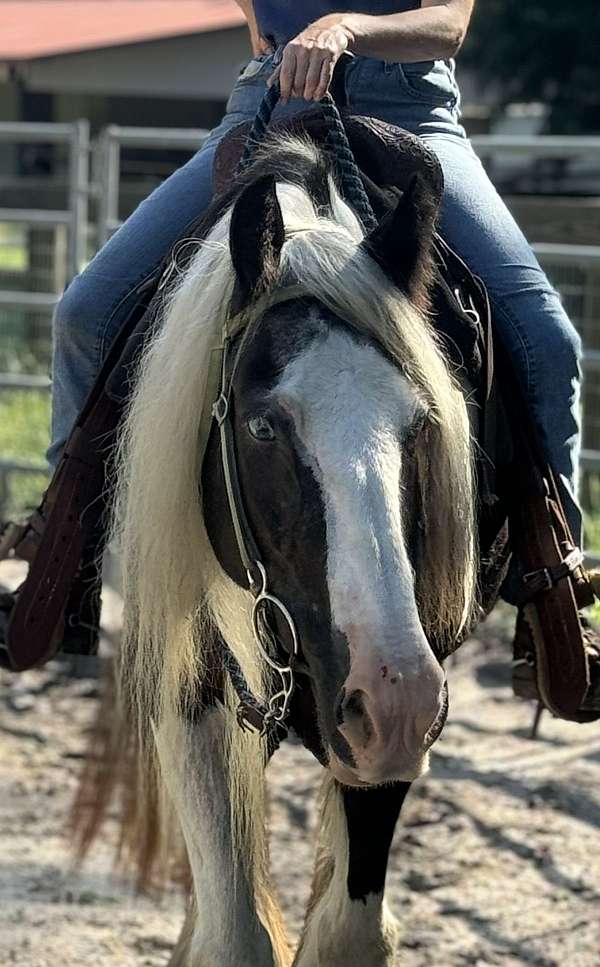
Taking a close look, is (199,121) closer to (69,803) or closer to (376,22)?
(69,803)

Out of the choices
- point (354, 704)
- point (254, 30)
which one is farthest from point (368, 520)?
point (254, 30)

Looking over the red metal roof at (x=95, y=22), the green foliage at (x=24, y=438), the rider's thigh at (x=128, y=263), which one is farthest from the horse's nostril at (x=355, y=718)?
the red metal roof at (x=95, y=22)

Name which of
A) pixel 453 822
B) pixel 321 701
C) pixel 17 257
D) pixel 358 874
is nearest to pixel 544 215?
pixel 453 822

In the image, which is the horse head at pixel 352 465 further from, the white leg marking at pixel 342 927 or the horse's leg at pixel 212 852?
the white leg marking at pixel 342 927

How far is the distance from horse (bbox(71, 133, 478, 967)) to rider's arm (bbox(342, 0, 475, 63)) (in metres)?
0.22

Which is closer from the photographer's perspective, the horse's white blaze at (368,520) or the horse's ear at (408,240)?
the horse's white blaze at (368,520)

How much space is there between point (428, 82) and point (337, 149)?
1.55 feet

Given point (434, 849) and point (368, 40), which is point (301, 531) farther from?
point (434, 849)

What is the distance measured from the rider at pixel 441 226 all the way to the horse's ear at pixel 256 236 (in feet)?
1.59

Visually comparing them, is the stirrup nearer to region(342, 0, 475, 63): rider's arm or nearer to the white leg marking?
the white leg marking

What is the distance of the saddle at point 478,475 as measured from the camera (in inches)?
89.0

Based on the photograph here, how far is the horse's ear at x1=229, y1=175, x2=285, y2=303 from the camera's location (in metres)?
1.91

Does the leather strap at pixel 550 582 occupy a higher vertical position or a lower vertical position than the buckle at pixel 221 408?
lower

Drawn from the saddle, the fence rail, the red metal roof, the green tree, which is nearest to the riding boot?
the saddle
